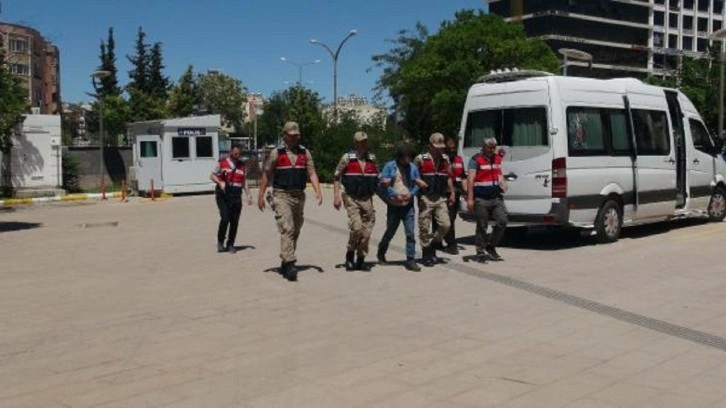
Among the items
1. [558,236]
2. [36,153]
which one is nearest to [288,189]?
[558,236]

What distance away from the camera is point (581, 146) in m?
12.2

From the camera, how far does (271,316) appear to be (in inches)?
298

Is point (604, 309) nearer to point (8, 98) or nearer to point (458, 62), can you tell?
point (8, 98)

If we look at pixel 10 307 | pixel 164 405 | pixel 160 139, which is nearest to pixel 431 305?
pixel 164 405

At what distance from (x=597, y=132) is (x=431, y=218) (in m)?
3.57

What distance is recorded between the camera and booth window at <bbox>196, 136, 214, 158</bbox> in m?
28.3

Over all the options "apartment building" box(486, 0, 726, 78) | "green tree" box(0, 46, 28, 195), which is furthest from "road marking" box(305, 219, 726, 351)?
"apartment building" box(486, 0, 726, 78)

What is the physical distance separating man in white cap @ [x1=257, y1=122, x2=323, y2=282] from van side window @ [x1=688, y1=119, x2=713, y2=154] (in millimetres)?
8679

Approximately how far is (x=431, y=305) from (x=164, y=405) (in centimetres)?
368

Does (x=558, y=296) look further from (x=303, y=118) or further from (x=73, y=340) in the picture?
(x=303, y=118)

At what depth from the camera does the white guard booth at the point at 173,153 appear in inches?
1078

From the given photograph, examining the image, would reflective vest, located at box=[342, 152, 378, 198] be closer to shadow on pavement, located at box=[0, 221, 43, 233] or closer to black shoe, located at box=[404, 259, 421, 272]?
black shoe, located at box=[404, 259, 421, 272]

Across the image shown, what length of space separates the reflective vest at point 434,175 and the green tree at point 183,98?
45.6m

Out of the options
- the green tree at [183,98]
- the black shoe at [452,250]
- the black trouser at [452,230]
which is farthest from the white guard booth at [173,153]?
the green tree at [183,98]
